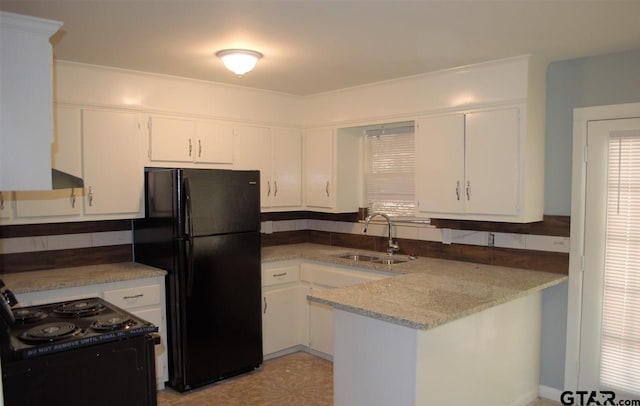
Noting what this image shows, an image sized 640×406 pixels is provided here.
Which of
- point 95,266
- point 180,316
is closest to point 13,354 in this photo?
point 180,316

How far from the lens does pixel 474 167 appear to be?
11.1ft

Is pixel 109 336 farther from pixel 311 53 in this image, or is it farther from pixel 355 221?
pixel 355 221

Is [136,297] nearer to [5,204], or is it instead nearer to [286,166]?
[5,204]

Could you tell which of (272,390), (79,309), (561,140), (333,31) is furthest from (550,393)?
(79,309)

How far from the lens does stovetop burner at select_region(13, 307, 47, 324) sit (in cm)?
226

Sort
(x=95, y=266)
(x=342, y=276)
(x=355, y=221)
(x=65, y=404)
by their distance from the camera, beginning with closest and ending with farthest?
(x=65, y=404) < (x=95, y=266) < (x=342, y=276) < (x=355, y=221)

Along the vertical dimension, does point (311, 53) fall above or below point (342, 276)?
above

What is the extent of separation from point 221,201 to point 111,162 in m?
0.84

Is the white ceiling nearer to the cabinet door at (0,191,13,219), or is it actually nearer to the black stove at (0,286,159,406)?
the cabinet door at (0,191,13,219)

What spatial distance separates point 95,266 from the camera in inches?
142

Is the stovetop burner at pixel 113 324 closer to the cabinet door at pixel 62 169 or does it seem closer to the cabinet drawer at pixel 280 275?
the cabinet door at pixel 62 169

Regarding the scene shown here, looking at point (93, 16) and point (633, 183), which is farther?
point (633, 183)

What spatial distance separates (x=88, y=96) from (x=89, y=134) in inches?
10.5

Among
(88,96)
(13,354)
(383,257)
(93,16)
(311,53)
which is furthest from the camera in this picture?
(383,257)
